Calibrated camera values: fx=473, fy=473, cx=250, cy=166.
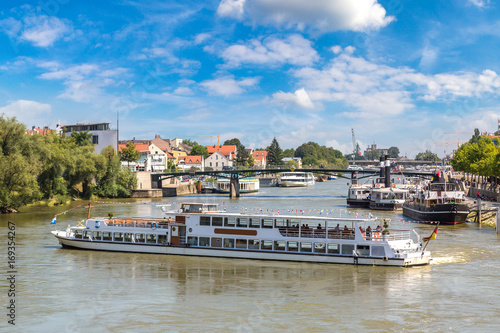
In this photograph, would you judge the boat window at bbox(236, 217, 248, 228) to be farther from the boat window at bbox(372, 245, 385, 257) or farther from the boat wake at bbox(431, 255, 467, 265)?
the boat wake at bbox(431, 255, 467, 265)

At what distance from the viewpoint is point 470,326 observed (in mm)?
23547

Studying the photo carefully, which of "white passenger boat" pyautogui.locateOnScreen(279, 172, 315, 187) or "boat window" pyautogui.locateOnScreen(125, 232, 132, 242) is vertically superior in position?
"white passenger boat" pyautogui.locateOnScreen(279, 172, 315, 187)

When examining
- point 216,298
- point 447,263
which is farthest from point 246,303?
point 447,263

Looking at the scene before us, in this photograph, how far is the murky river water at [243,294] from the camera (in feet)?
78.4

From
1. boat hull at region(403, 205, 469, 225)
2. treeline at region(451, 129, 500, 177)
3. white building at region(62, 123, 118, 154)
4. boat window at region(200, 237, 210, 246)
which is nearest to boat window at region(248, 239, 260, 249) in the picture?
boat window at region(200, 237, 210, 246)

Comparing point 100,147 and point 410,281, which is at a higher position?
point 100,147

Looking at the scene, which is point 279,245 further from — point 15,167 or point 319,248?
point 15,167

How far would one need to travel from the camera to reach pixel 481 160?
96.0 meters

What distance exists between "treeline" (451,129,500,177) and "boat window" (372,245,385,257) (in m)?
51.1

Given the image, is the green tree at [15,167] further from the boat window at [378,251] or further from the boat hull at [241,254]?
the boat window at [378,251]

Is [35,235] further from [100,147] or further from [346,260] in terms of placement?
[100,147]

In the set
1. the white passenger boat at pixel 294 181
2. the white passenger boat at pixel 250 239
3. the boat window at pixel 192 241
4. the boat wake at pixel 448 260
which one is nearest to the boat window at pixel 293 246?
the white passenger boat at pixel 250 239

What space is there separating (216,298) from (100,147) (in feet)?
344

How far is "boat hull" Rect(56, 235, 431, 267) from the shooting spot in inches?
1426
